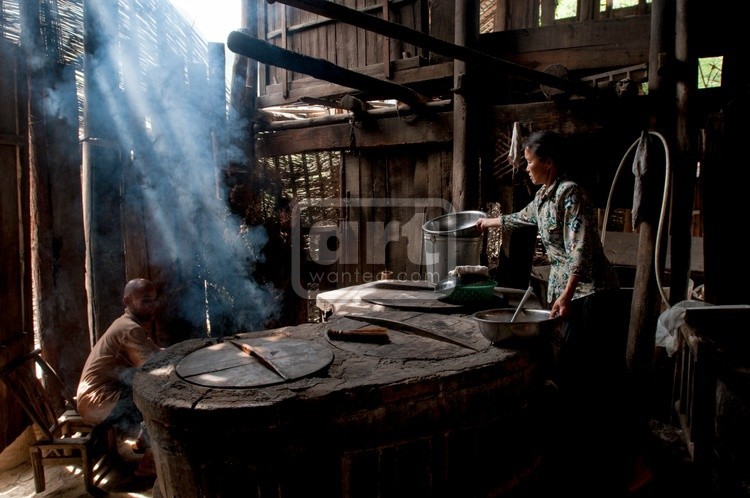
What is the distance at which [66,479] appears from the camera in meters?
4.19

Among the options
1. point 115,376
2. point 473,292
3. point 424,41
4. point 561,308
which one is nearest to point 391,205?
point 473,292

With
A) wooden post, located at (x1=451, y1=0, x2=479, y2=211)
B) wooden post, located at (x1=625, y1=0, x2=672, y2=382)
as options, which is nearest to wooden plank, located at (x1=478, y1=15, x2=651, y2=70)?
wooden post, located at (x1=451, y1=0, x2=479, y2=211)

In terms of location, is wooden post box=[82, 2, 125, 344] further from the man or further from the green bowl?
the green bowl

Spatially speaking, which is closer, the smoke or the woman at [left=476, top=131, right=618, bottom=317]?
the woman at [left=476, top=131, right=618, bottom=317]

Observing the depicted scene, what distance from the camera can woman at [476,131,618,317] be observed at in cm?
333

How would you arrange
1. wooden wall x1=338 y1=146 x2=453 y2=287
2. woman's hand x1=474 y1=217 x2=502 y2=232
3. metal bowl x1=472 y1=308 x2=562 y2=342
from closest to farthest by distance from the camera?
metal bowl x1=472 y1=308 x2=562 y2=342
woman's hand x1=474 y1=217 x2=502 y2=232
wooden wall x1=338 y1=146 x2=453 y2=287

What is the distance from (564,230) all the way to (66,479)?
491cm

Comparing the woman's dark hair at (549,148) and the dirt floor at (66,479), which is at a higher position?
→ the woman's dark hair at (549,148)

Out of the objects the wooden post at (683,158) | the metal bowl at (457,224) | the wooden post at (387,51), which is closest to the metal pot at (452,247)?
the metal bowl at (457,224)

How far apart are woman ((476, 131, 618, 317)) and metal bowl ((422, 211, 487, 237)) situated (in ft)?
2.55

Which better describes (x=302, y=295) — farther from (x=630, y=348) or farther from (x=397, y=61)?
(x=630, y=348)

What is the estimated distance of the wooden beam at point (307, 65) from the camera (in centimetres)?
324

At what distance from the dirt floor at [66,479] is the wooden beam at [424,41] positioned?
4194 millimetres

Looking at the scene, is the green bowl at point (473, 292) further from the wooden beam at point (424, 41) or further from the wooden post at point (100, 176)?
the wooden post at point (100, 176)
